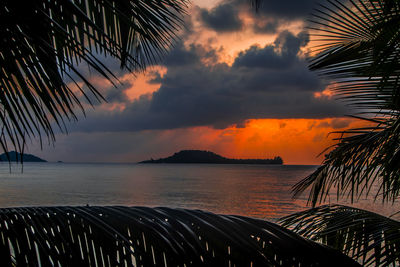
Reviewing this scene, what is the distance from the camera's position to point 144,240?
1.01 m

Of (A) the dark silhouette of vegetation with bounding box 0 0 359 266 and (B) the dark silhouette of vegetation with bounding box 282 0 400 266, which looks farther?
(B) the dark silhouette of vegetation with bounding box 282 0 400 266

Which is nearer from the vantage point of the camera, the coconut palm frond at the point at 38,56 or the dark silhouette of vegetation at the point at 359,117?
the coconut palm frond at the point at 38,56

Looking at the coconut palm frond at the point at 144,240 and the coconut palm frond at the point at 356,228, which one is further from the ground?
the coconut palm frond at the point at 144,240

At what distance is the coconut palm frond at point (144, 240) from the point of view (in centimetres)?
90

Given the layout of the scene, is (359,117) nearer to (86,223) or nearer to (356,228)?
(356,228)

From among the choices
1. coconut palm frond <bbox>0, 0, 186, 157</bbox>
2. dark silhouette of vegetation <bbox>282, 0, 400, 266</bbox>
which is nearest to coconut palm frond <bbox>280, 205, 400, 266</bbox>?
dark silhouette of vegetation <bbox>282, 0, 400, 266</bbox>

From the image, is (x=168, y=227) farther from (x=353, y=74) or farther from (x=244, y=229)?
(x=353, y=74)

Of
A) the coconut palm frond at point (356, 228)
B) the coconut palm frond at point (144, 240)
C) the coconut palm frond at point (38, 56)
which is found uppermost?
the coconut palm frond at point (38, 56)

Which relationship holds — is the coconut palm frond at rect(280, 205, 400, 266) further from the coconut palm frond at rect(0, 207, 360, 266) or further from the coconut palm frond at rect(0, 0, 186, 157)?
the coconut palm frond at rect(0, 0, 186, 157)

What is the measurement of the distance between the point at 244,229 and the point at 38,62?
0.77 meters

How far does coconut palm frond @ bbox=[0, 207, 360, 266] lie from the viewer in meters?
0.90

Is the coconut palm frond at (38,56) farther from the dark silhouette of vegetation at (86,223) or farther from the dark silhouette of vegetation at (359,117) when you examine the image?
the dark silhouette of vegetation at (359,117)

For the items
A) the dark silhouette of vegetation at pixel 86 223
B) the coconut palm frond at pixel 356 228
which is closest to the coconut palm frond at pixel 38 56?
the dark silhouette of vegetation at pixel 86 223

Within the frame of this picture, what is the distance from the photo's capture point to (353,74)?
2.68 m
